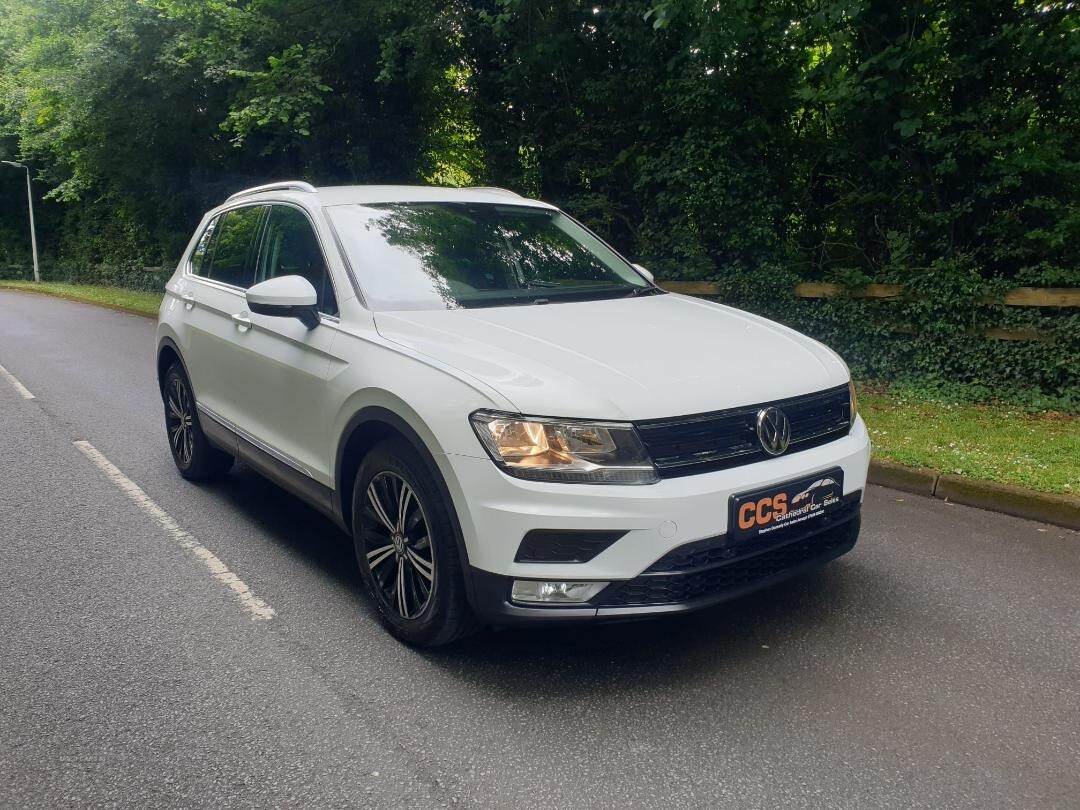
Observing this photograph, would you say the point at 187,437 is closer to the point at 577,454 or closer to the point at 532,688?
the point at 532,688

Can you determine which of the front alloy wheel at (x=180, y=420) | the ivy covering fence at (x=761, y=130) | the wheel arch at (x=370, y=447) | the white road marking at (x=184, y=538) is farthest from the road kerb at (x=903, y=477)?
the front alloy wheel at (x=180, y=420)

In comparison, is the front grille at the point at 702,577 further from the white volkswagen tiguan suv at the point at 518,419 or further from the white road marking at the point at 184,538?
the white road marking at the point at 184,538

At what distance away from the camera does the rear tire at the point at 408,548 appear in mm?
3396

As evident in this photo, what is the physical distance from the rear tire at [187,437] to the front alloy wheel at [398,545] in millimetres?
2341

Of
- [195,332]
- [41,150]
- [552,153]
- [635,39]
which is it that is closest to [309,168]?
[552,153]

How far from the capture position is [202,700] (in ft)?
10.9

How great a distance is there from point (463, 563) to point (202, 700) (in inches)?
41.9

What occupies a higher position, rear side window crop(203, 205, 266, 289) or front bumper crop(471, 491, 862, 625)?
rear side window crop(203, 205, 266, 289)

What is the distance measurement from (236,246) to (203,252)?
708mm

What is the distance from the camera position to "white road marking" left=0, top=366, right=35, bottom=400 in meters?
9.68

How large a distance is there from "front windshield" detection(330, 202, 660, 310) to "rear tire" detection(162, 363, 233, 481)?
83.6 inches

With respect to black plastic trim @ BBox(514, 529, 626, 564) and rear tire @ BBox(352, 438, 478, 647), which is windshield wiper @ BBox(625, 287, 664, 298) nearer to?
rear tire @ BBox(352, 438, 478, 647)

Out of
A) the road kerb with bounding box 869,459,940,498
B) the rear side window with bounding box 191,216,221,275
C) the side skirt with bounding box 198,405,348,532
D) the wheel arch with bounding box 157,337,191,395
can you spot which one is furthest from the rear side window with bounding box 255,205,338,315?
the road kerb with bounding box 869,459,940,498

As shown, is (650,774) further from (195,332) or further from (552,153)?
(552,153)
